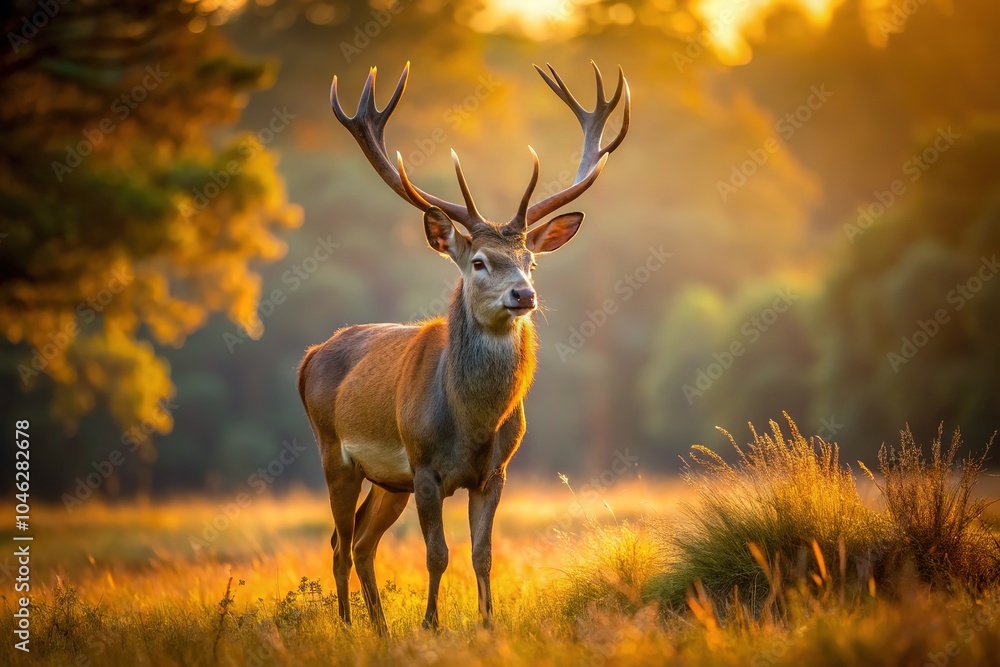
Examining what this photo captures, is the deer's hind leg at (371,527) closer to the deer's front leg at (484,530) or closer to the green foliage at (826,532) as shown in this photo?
the deer's front leg at (484,530)

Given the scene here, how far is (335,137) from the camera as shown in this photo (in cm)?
4278

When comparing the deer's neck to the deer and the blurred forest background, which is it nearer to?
the deer

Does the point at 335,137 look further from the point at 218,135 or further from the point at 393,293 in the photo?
the point at 393,293

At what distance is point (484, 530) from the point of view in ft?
22.2

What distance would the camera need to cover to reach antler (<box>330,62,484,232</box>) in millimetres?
7234

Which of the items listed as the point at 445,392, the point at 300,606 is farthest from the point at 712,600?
the point at 300,606

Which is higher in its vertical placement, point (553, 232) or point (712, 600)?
point (553, 232)

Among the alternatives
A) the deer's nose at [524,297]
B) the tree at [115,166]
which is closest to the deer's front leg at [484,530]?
the deer's nose at [524,297]

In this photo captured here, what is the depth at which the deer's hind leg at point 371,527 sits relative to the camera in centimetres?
770

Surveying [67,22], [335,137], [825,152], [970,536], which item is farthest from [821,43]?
[970,536]

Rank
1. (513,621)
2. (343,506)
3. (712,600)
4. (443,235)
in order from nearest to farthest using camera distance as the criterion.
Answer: (712,600) < (513,621) < (443,235) < (343,506)

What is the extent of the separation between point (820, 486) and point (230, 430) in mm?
32685

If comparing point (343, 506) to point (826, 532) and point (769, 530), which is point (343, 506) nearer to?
point (769, 530)

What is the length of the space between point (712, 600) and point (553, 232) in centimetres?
270
